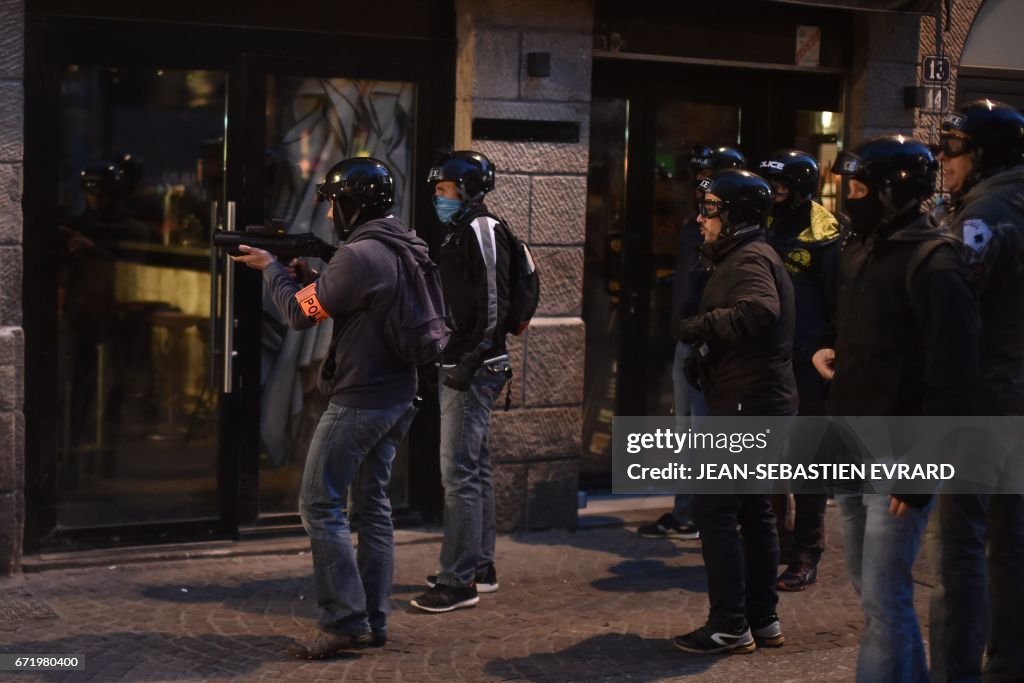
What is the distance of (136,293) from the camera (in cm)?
764

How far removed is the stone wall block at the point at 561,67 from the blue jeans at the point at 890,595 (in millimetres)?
3998

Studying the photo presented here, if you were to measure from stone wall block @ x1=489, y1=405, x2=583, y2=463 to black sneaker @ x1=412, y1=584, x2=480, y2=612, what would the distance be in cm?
142

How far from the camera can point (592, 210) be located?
30.6ft

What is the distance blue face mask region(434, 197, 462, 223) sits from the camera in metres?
6.79

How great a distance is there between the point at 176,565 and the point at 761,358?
306 cm

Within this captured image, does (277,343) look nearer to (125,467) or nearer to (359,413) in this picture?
(125,467)

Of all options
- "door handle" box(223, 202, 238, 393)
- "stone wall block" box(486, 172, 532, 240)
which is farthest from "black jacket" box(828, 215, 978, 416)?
"door handle" box(223, 202, 238, 393)

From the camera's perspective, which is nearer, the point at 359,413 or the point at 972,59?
the point at 359,413

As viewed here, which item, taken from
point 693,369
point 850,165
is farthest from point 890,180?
point 693,369

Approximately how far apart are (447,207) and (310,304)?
1.17 m

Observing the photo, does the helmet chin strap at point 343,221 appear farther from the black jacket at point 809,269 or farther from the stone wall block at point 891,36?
the stone wall block at point 891,36

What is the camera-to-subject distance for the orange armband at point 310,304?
583cm

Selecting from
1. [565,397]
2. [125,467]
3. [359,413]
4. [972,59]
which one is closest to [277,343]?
[125,467]

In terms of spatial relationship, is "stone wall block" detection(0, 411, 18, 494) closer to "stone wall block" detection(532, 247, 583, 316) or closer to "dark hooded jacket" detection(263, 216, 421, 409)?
"dark hooded jacket" detection(263, 216, 421, 409)
